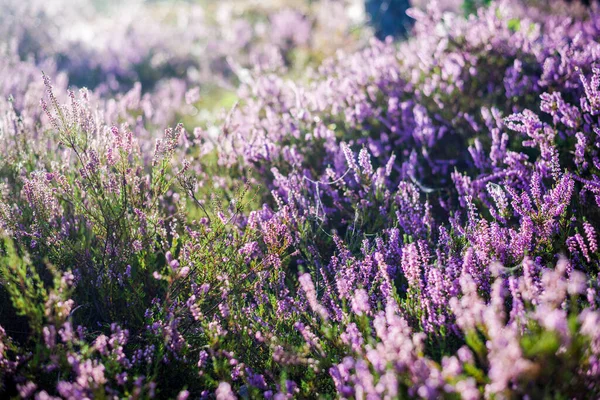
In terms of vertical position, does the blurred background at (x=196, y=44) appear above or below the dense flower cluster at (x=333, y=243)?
above

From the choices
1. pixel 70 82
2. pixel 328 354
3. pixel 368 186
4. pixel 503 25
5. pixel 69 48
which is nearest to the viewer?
pixel 328 354

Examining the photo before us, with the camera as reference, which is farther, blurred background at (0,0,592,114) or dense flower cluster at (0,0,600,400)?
blurred background at (0,0,592,114)

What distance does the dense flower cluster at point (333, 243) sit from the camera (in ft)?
4.73

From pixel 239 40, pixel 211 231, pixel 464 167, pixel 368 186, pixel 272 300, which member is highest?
pixel 239 40

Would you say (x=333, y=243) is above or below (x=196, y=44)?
below

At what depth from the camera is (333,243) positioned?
258 centimetres

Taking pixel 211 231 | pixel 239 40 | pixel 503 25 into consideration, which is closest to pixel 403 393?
pixel 211 231

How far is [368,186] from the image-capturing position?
101 inches

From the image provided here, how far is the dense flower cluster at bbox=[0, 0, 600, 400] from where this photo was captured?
144 cm

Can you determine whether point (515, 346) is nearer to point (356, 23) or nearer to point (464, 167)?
point (464, 167)

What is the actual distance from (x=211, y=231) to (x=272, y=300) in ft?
1.61

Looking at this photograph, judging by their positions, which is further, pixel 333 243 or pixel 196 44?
pixel 196 44

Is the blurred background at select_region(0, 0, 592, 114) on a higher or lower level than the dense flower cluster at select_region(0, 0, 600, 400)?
higher

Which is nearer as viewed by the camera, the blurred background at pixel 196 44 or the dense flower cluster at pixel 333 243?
the dense flower cluster at pixel 333 243
